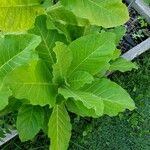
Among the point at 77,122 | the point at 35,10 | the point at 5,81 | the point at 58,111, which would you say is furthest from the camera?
the point at 77,122

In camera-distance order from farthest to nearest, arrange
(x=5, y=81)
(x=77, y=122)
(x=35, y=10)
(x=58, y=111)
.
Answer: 1. (x=77, y=122)
2. (x=58, y=111)
3. (x=35, y=10)
4. (x=5, y=81)

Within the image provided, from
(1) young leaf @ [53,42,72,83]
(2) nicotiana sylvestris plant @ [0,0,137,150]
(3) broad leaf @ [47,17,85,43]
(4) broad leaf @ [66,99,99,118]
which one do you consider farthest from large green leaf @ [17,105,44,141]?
(3) broad leaf @ [47,17,85,43]

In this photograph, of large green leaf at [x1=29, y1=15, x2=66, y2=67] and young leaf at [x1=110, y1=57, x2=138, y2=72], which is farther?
young leaf at [x1=110, y1=57, x2=138, y2=72]

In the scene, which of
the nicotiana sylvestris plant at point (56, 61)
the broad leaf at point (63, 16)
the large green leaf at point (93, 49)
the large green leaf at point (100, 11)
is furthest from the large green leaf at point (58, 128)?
the large green leaf at point (100, 11)

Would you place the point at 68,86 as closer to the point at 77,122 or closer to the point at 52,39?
the point at 52,39

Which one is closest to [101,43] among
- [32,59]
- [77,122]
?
[32,59]

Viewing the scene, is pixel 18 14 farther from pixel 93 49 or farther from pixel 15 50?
pixel 93 49

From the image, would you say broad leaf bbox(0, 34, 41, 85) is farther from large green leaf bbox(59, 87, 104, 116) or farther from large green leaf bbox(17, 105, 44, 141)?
large green leaf bbox(17, 105, 44, 141)
